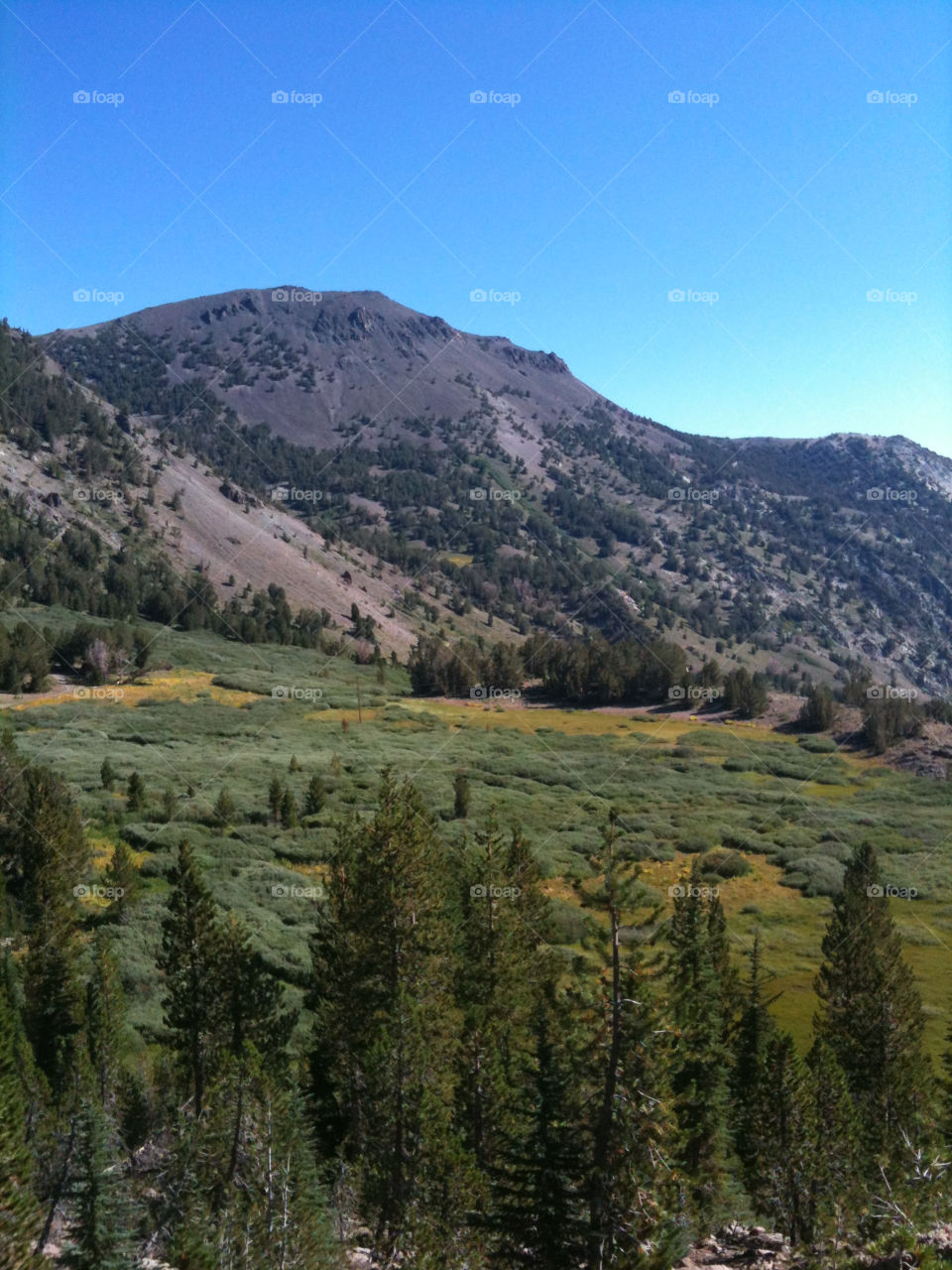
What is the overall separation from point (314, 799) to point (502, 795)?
639 inches

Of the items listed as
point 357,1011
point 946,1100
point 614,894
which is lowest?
point 946,1100

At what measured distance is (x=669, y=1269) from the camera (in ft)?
48.3

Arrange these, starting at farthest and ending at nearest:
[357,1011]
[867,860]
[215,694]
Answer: [215,694] < [867,860] < [357,1011]

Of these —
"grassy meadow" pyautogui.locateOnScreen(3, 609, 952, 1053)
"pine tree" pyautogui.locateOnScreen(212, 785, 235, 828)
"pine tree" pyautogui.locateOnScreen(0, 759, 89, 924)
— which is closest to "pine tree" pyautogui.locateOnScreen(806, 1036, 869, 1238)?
"grassy meadow" pyautogui.locateOnScreen(3, 609, 952, 1053)

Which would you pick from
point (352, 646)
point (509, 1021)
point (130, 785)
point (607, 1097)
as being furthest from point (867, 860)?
point (352, 646)

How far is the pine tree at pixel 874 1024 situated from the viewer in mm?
26141

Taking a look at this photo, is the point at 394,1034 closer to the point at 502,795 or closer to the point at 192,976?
the point at 192,976

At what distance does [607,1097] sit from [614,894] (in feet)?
11.5

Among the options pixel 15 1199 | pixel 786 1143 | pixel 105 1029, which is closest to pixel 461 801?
pixel 105 1029

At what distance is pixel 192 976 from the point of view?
2431 centimetres

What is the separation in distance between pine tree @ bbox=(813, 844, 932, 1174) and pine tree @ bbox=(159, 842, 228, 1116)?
17.4 meters

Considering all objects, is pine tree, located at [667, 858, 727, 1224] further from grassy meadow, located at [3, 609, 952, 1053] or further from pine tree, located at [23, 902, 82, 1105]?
pine tree, located at [23, 902, 82, 1105]

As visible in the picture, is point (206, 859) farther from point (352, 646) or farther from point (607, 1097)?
point (352, 646)

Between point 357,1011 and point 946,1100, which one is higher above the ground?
point 357,1011
